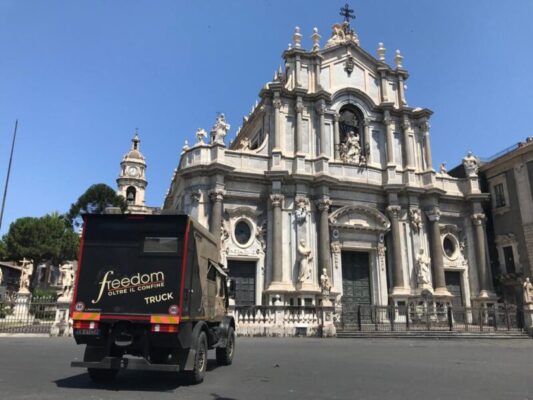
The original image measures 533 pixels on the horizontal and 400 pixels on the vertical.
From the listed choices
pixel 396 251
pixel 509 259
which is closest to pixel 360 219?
pixel 396 251

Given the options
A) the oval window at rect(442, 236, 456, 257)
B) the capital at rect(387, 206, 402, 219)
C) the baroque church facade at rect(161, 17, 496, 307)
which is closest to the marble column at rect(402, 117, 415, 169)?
the baroque church facade at rect(161, 17, 496, 307)

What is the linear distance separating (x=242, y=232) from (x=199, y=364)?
17432mm

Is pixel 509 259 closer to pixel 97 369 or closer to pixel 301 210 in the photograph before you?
pixel 301 210

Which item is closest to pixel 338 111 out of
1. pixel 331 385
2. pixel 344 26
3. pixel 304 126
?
pixel 304 126

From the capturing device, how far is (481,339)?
20.1 meters

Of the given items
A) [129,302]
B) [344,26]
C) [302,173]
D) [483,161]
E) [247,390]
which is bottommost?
[247,390]

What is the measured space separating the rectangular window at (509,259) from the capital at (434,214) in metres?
5.20

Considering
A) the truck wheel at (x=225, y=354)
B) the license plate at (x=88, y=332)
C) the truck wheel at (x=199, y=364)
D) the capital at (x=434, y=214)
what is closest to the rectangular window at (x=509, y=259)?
the capital at (x=434, y=214)

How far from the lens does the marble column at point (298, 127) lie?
87.5 ft

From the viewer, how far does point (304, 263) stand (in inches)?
945

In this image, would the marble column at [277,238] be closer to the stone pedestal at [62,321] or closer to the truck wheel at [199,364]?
the stone pedestal at [62,321]

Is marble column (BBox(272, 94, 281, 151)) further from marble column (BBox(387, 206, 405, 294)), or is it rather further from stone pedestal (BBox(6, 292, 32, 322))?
stone pedestal (BBox(6, 292, 32, 322))

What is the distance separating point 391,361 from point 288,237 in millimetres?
14208

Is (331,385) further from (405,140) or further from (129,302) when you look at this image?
(405,140)
